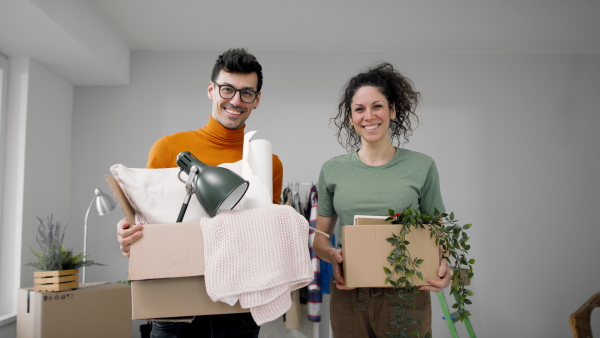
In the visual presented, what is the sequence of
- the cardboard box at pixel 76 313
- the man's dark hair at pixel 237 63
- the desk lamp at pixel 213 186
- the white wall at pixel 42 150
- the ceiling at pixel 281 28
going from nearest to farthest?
the desk lamp at pixel 213 186 < the man's dark hair at pixel 237 63 < the cardboard box at pixel 76 313 < the ceiling at pixel 281 28 < the white wall at pixel 42 150

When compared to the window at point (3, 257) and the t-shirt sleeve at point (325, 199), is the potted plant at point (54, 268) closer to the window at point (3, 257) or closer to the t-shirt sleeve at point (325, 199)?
the window at point (3, 257)

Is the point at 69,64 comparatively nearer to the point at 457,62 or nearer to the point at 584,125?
the point at 457,62

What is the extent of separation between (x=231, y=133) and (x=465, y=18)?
7.66ft

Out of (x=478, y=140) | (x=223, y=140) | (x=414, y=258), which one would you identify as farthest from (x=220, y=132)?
(x=478, y=140)

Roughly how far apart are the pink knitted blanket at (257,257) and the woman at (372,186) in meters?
0.29

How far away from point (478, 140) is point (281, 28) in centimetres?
183

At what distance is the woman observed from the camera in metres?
1.42

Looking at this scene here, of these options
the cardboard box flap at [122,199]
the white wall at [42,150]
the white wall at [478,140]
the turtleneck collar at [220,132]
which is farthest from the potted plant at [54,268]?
the cardboard box flap at [122,199]

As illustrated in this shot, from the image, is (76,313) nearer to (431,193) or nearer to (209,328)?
(209,328)

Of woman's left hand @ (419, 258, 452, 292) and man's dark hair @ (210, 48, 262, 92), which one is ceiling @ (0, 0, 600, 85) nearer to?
man's dark hair @ (210, 48, 262, 92)

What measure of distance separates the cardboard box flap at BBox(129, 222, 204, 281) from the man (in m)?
0.34

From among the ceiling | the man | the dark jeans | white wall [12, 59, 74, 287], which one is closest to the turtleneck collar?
the man

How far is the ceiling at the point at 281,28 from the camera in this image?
2.83 metres

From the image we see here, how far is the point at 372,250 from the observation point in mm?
1243
